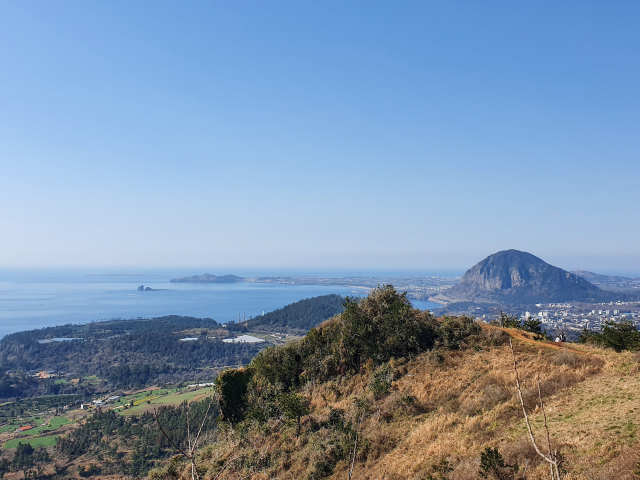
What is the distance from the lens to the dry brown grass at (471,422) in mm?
9070

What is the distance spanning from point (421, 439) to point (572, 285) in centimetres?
21483

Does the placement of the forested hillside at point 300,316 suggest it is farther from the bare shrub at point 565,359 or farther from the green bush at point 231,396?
the bare shrub at point 565,359

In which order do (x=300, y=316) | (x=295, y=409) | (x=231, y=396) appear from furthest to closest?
(x=300, y=316), (x=231, y=396), (x=295, y=409)

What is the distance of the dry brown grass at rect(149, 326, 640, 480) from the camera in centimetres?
907

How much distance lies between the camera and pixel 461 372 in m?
17.6

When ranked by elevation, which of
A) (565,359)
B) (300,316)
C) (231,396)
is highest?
(565,359)

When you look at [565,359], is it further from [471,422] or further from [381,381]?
[381,381]

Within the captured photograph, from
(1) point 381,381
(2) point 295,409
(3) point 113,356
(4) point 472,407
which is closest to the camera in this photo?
(4) point 472,407

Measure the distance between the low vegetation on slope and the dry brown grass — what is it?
0.05 meters

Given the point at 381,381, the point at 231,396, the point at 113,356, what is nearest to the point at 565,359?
the point at 381,381

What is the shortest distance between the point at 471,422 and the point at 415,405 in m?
3.60

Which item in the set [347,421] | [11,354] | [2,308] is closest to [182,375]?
[11,354]

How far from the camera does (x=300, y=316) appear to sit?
138375 millimetres

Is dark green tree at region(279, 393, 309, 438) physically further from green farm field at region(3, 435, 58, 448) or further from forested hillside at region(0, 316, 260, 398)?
forested hillside at region(0, 316, 260, 398)
